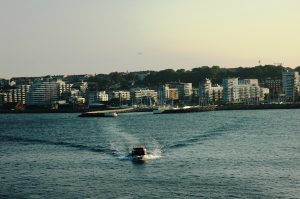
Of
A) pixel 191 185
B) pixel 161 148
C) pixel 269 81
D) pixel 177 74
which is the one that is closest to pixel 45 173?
pixel 191 185

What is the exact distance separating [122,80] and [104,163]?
157 metres

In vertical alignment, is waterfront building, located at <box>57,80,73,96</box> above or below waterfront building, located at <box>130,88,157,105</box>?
above

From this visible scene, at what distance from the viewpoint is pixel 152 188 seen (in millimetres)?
24984

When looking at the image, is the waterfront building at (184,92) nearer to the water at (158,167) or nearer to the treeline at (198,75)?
the treeline at (198,75)

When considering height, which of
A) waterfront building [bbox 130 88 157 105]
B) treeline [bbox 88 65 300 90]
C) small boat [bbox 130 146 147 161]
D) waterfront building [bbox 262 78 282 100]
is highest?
treeline [bbox 88 65 300 90]

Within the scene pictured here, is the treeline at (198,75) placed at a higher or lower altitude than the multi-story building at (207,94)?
higher

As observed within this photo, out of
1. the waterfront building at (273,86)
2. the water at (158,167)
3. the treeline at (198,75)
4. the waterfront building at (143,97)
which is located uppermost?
the treeline at (198,75)

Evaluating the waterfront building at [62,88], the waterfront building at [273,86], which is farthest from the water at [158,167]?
the waterfront building at [62,88]

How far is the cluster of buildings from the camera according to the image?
126 metres

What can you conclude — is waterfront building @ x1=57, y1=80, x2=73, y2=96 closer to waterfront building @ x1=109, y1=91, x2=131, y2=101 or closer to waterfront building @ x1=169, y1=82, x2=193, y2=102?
waterfront building @ x1=109, y1=91, x2=131, y2=101

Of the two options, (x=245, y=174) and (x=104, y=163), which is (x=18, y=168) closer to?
(x=104, y=163)

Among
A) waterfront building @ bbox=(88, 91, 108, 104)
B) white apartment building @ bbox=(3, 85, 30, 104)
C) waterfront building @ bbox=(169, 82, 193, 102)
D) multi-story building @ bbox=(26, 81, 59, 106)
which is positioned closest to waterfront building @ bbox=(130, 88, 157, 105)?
waterfront building @ bbox=(169, 82, 193, 102)

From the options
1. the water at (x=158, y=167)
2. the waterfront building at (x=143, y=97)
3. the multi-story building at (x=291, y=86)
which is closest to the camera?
the water at (x=158, y=167)

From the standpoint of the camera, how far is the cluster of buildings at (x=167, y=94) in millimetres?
126062
